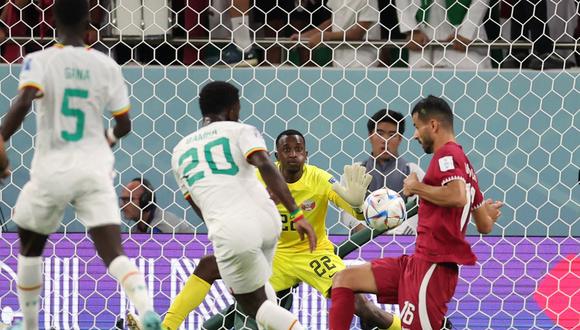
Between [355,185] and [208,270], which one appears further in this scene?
[355,185]

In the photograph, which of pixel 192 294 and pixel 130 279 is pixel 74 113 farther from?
pixel 192 294

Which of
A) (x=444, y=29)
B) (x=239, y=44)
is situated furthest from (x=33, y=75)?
(x=444, y=29)

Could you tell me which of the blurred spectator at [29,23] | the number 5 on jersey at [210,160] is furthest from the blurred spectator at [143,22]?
the number 5 on jersey at [210,160]

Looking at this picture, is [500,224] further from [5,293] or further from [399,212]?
[5,293]

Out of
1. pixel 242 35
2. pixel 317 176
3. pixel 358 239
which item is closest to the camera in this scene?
pixel 358 239

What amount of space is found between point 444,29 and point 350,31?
611mm

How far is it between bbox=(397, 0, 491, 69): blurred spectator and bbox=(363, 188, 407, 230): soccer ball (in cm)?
168

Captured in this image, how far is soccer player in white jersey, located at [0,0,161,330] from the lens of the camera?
5.08 meters

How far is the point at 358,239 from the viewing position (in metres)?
7.14

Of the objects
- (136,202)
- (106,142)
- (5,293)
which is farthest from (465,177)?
(5,293)

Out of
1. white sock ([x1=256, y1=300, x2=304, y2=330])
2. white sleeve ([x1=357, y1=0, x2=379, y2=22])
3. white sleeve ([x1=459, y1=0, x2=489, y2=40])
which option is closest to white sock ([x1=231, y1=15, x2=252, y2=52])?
white sleeve ([x1=357, y1=0, x2=379, y2=22])

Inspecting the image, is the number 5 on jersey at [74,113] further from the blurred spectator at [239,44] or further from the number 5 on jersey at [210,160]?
the blurred spectator at [239,44]

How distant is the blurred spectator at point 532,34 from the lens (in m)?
7.93

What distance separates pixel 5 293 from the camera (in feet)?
23.7
